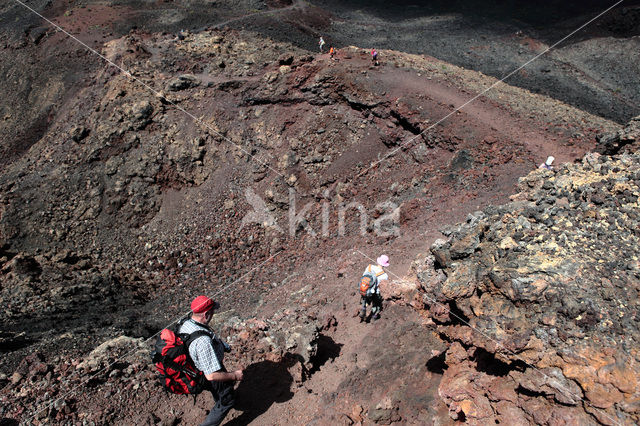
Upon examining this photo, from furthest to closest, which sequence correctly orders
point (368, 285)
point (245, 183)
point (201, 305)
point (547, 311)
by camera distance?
point (245, 183), point (368, 285), point (201, 305), point (547, 311)

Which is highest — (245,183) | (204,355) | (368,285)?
(204,355)

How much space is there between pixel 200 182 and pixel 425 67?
34.7 ft

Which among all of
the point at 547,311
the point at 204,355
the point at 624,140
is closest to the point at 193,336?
the point at 204,355

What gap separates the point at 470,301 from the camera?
4461 mm

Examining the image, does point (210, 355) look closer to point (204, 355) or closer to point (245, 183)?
point (204, 355)

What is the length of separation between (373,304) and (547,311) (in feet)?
12.8

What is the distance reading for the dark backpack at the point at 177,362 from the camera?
4207mm

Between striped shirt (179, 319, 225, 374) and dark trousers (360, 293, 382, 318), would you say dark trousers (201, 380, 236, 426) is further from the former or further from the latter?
dark trousers (360, 293, 382, 318)

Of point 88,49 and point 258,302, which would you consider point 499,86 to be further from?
point 88,49

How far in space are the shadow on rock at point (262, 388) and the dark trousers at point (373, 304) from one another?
1.74 meters

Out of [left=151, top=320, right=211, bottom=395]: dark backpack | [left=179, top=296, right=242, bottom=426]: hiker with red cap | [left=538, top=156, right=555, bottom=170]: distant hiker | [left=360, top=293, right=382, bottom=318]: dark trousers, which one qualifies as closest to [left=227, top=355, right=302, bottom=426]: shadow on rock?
[left=179, top=296, right=242, bottom=426]: hiker with red cap

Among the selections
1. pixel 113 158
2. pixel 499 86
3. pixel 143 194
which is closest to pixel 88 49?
pixel 113 158

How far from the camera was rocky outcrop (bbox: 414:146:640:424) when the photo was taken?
11.0 feet

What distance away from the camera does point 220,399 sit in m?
4.66
